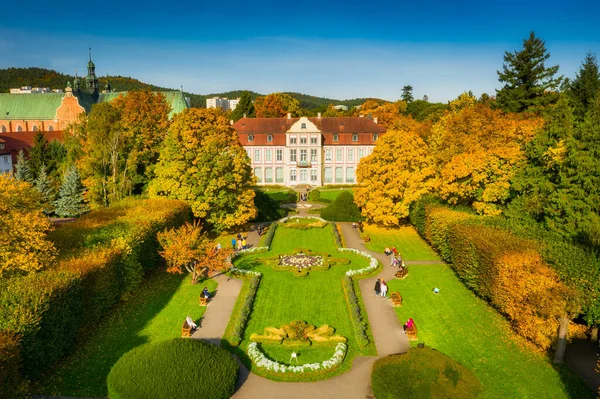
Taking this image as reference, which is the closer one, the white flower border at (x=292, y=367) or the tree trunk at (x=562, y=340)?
the white flower border at (x=292, y=367)

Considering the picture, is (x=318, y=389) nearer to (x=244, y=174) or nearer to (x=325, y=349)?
(x=325, y=349)

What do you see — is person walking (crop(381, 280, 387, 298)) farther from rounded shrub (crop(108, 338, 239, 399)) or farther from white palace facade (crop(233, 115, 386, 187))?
white palace facade (crop(233, 115, 386, 187))

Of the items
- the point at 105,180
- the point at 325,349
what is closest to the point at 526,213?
the point at 325,349

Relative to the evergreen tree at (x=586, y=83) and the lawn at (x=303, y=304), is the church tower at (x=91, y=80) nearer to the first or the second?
the lawn at (x=303, y=304)

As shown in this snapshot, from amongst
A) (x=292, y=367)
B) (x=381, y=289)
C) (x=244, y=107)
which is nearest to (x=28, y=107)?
(x=244, y=107)

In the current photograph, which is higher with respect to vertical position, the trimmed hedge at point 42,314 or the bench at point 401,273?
the trimmed hedge at point 42,314

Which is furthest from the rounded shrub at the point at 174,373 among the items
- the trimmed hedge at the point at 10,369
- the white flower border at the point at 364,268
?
the white flower border at the point at 364,268

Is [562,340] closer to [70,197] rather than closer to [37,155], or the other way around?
[70,197]
